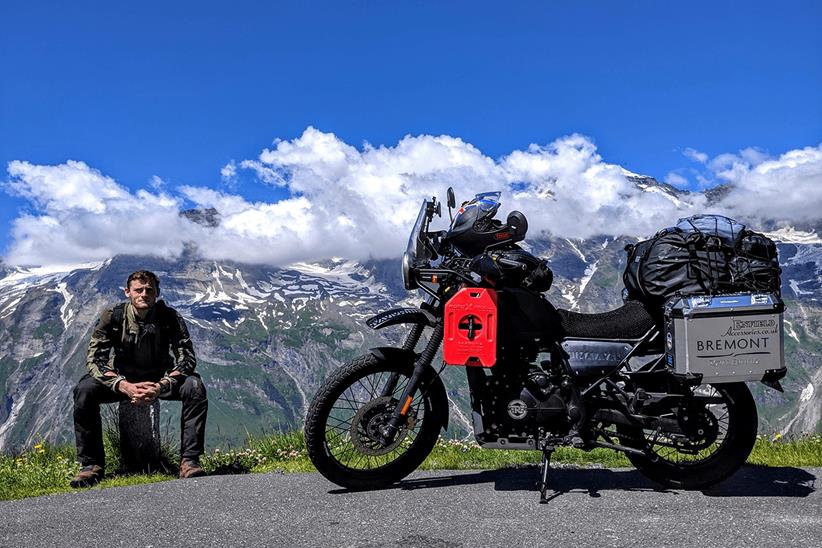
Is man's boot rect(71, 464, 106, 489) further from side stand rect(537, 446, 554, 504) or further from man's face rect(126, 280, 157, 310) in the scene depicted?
side stand rect(537, 446, 554, 504)

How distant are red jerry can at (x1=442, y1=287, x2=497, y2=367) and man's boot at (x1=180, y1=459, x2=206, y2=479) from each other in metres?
3.26

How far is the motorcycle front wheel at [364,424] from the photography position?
7168 millimetres

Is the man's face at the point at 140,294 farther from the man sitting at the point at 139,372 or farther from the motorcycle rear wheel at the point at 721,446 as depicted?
the motorcycle rear wheel at the point at 721,446

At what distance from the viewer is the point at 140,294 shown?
893 centimetres

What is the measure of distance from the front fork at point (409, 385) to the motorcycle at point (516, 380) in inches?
0.5

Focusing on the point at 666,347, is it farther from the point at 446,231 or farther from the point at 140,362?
the point at 140,362

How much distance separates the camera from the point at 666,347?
7.01m

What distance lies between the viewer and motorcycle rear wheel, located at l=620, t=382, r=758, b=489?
7.30 meters

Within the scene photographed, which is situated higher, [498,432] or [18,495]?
[498,432]

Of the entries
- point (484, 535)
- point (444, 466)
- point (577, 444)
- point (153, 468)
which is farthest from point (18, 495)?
point (577, 444)

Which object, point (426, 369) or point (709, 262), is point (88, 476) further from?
point (709, 262)

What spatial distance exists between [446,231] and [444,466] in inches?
104

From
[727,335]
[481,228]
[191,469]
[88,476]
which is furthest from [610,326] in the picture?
[88,476]

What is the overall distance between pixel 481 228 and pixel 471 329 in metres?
0.91
